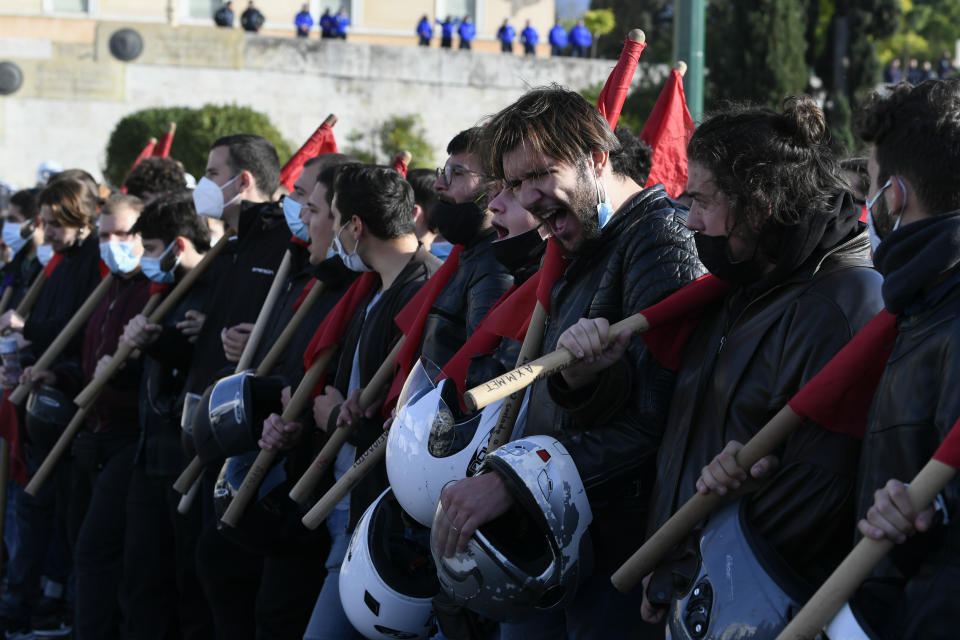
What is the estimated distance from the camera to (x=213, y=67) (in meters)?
33.2

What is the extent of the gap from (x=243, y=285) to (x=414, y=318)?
69.7 inches

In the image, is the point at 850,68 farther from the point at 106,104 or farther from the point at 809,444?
the point at 809,444

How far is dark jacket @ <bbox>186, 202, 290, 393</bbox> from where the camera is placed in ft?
19.0

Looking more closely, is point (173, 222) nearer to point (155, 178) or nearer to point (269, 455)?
point (155, 178)

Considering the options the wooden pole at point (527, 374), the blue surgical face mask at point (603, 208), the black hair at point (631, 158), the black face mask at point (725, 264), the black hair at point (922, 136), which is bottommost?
the wooden pole at point (527, 374)

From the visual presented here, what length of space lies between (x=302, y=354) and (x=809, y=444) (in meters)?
2.90

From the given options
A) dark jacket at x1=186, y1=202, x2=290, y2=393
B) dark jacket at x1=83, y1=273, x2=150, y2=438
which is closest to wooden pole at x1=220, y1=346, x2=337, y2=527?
dark jacket at x1=186, y1=202, x2=290, y2=393

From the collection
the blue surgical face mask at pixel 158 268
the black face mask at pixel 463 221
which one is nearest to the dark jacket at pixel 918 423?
the black face mask at pixel 463 221

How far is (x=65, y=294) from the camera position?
25.4 ft

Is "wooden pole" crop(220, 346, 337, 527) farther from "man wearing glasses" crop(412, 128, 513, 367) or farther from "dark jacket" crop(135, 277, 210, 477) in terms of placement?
"dark jacket" crop(135, 277, 210, 477)

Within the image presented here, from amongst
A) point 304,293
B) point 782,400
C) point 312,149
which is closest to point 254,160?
point 312,149

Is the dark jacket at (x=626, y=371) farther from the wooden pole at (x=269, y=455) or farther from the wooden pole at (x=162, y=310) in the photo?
the wooden pole at (x=162, y=310)

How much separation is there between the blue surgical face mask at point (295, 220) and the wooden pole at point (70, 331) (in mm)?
1794

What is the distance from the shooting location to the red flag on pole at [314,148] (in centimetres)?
663
